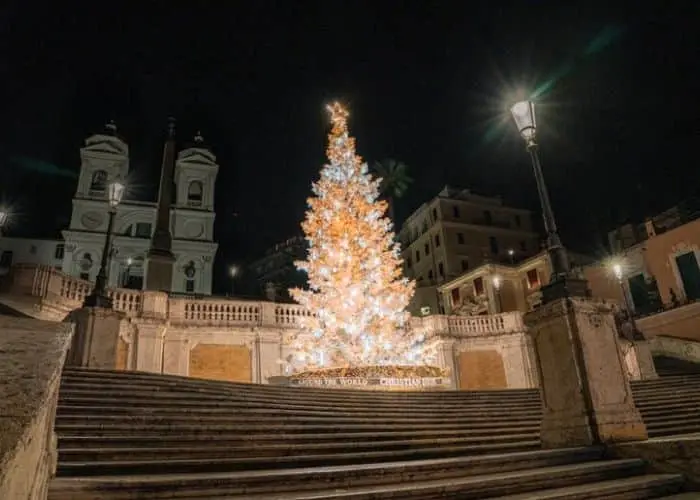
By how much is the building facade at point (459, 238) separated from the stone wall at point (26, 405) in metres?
46.9

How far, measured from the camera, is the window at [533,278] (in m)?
44.3

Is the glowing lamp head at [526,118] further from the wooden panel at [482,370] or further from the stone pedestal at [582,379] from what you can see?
the wooden panel at [482,370]

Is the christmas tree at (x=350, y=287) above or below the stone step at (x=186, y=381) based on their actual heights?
above

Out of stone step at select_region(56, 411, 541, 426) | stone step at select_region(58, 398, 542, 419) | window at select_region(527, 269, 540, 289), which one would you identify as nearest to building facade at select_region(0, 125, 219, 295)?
window at select_region(527, 269, 540, 289)

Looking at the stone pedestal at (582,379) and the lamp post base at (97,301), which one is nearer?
the stone pedestal at (582,379)

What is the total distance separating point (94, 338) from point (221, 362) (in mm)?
8477

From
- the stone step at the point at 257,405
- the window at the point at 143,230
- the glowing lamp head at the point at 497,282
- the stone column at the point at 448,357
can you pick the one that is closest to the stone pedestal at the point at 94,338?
the stone step at the point at 257,405

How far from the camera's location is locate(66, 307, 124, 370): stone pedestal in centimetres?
1041

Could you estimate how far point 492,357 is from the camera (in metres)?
24.0

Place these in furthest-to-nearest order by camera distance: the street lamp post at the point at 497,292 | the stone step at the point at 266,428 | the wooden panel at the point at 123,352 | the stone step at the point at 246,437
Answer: the street lamp post at the point at 497,292
the wooden panel at the point at 123,352
the stone step at the point at 266,428
the stone step at the point at 246,437

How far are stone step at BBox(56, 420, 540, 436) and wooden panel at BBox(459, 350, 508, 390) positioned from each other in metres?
14.4

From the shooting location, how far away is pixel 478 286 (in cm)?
4569

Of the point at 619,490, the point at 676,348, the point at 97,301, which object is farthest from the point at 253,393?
the point at 676,348

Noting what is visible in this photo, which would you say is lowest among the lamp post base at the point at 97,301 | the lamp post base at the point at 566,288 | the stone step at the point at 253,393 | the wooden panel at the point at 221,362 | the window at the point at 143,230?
the stone step at the point at 253,393
